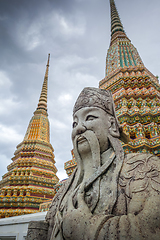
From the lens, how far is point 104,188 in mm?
2225

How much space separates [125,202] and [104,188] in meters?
0.31

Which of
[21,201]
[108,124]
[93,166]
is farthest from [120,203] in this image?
[21,201]

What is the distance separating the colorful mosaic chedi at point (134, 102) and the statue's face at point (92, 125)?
400 cm

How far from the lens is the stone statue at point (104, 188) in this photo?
1692 millimetres

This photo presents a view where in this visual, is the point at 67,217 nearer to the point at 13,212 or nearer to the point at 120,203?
the point at 120,203

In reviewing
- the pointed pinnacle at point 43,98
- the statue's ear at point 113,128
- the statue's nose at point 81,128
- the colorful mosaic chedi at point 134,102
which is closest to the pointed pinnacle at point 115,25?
the colorful mosaic chedi at point 134,102

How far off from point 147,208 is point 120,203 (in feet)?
1.18

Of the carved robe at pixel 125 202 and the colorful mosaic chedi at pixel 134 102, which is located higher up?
the colorful mosaic chedi at pixel 134 102

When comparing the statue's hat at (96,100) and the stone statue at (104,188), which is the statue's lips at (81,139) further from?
the statue's hat at (96,100)

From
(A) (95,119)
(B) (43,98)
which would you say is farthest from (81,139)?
(B) (43,98)

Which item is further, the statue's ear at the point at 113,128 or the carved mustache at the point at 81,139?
the statue's ear at the point at 113,128

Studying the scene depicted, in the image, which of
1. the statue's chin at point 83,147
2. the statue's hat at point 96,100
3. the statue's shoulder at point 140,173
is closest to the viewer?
the statue's shoulder at point 140,173

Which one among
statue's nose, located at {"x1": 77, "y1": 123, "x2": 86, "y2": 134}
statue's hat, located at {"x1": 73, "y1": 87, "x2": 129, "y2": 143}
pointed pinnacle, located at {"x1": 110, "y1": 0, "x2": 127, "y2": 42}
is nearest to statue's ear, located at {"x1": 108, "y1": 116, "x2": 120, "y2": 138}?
statue's hat, located at {"x1": 73, "y1": 87, "x2": 129, "y2": 143}

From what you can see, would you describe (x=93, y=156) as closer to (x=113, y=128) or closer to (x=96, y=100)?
(x=113, y=128)
